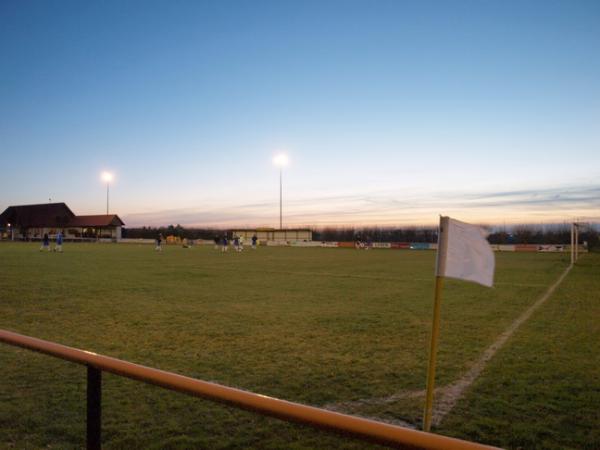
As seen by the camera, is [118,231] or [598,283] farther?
[118,231]

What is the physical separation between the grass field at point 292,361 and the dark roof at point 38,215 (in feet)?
258

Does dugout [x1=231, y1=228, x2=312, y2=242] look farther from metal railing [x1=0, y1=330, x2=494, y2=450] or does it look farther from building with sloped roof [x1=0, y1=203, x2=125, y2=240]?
metal railing [x1=0, y1=330, x2=494, y2=450]

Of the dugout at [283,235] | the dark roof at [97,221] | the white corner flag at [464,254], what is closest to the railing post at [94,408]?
the white corner flag at [464,254]

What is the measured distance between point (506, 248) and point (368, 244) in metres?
17.1

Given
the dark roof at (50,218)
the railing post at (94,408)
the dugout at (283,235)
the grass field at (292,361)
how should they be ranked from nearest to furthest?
the railing post at (94,408), the grass field at (292,361), the dugout at (283,235), the dark roof at (50,218)

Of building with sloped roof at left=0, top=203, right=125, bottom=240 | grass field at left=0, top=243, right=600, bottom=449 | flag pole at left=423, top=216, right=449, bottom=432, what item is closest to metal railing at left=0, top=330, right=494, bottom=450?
grass field at left=0, top=243, right=600, bottom=449

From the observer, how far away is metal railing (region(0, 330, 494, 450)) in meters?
1.63

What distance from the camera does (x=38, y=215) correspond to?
3408 inches

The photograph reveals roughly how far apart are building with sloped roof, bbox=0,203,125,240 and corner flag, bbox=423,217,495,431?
272 feet

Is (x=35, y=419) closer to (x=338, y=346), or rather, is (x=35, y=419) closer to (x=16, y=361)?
(x=16, y=361)

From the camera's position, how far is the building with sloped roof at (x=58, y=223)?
272 ft

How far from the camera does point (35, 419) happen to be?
15.1 feet

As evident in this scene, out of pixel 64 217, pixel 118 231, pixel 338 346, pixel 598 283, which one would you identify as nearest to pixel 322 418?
pixel 338 346

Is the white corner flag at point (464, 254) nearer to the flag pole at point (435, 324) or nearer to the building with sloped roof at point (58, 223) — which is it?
the flag pole at point (435, 324)
